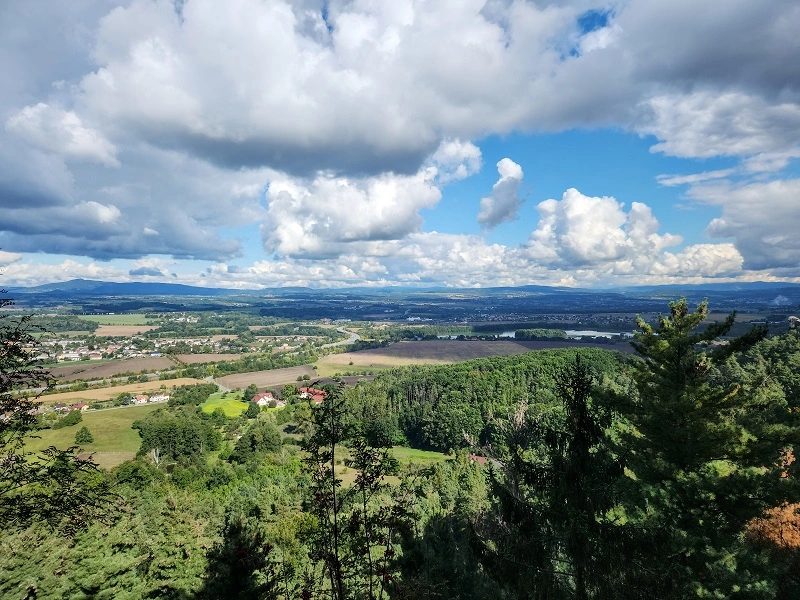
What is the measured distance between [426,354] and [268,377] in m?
49.5

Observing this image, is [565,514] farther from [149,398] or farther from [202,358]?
[202,358]

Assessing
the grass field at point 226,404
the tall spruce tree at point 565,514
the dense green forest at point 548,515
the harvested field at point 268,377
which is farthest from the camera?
the harvested field at point 268,377

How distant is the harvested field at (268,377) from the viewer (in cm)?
10050

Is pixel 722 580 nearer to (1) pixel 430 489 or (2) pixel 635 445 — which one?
(2) pixel 635 445

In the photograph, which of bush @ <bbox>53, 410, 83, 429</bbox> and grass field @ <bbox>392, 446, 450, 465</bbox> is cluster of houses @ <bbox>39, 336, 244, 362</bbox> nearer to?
bush @ <bbox>53, 410, 83, 429</bbox>

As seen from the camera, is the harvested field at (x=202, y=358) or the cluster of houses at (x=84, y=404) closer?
the cluster of houses at (x=84, y=404)

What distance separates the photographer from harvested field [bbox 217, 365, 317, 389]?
330 ft

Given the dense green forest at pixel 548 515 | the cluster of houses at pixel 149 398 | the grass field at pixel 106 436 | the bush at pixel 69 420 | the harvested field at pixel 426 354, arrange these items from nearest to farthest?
the dense green forest at pixel 548 515 < the grass field at pixel 106 436 < the bush at pixel 69 420 < the cluster of houses at pixel 149 398 < the harvested field at pixel 426 354

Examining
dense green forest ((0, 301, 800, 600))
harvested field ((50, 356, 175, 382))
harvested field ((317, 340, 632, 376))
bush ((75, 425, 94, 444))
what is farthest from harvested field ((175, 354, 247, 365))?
dense green forest ((0, 301, 800, 600))

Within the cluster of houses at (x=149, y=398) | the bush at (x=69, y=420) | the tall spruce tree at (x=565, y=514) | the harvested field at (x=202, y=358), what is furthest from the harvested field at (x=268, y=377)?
the tall spruce tree at (x=565, y=514)

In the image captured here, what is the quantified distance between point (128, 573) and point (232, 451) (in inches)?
1782

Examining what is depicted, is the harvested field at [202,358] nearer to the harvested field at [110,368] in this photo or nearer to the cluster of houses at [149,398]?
the harvested field at [110,368]

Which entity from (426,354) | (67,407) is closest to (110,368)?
(67,407)

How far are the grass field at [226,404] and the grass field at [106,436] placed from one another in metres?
10.9
